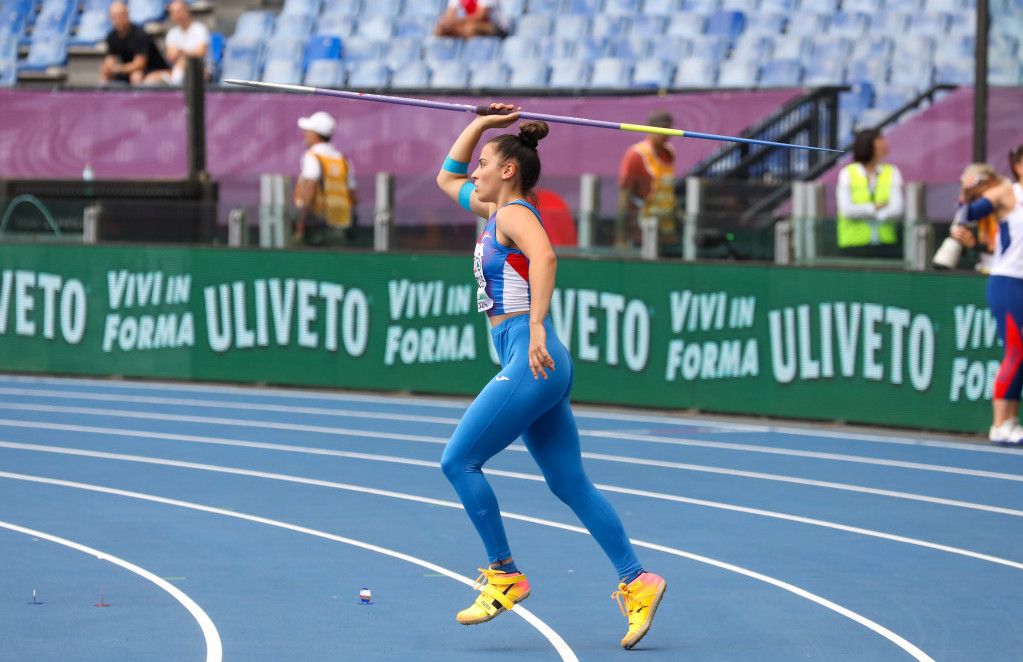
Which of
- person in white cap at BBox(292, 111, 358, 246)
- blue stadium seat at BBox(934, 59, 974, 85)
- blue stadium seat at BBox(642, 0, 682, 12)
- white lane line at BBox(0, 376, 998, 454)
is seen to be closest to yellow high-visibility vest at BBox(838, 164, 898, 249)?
white lane line at BBox(0, 376, 998, 454)

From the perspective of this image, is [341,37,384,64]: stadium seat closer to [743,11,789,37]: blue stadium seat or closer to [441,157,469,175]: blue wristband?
[743,11,789,37]: blue stadium seat

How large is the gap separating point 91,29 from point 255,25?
2.81 meters

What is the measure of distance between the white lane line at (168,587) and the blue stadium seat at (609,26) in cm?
1362

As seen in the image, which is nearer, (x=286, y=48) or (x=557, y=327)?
(x=557, y=327)

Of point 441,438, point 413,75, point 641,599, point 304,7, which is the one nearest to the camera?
point 641,599

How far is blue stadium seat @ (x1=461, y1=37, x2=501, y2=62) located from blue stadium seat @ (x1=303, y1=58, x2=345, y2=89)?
Result: 5.64ft

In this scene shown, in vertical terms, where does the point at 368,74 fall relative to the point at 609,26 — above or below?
below

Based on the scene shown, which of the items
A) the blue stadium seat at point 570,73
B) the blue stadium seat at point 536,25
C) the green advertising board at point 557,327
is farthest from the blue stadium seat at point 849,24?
the green advertising board at point 557,327

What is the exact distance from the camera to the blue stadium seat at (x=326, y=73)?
22.0 m

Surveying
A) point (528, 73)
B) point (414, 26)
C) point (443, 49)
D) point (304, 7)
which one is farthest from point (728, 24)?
point (304, 7)

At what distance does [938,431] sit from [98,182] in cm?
992

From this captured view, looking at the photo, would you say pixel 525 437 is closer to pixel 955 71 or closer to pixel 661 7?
pixel 955 71

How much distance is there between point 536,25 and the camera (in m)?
22.1

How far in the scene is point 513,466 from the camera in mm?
11883
